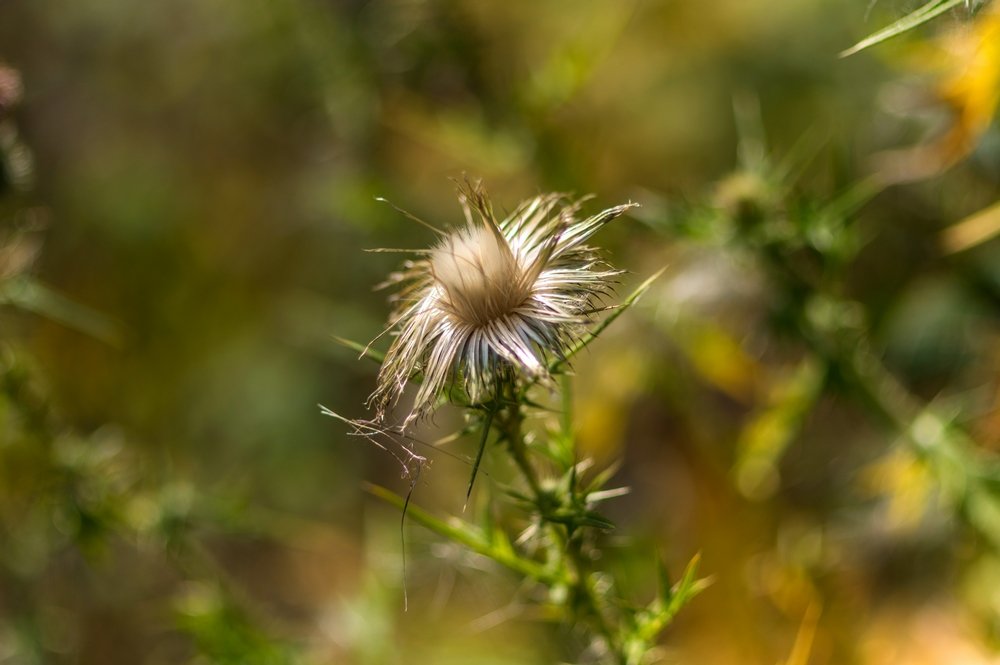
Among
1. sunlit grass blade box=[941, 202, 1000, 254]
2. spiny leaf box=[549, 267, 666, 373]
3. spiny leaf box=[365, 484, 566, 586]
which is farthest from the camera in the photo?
sunlit grass blade box=[941, 202, 1000, 254]

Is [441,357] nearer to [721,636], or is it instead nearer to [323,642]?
[721,636]

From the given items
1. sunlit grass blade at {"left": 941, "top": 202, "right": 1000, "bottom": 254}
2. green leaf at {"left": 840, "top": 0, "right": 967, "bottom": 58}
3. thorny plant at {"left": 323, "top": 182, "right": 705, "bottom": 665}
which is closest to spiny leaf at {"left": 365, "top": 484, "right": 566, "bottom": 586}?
thorny plant at {"left": 323, "top": 182, "right": 705, "bottom": 665}

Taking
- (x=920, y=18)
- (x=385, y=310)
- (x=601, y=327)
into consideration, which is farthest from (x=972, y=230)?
(x=385, y=310)

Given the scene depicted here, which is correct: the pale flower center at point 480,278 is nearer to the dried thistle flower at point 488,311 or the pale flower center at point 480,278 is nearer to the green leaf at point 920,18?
the dried thistle flower at point 488,311

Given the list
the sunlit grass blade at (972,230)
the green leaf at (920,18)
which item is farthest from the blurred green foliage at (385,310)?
the green leaf at (920,18)

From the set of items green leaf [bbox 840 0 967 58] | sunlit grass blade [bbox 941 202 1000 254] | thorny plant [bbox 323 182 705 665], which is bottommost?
thorny plant [bbox 323 182 705 665]

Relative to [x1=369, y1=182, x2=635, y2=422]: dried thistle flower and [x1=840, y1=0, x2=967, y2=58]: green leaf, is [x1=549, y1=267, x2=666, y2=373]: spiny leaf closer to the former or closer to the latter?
[x1=369, y1=182, x2=635, y2=422]: dried thistle flower

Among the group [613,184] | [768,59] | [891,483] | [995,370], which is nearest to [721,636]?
[891,483]

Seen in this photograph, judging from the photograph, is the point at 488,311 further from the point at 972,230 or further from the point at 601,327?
the point at 972,230
